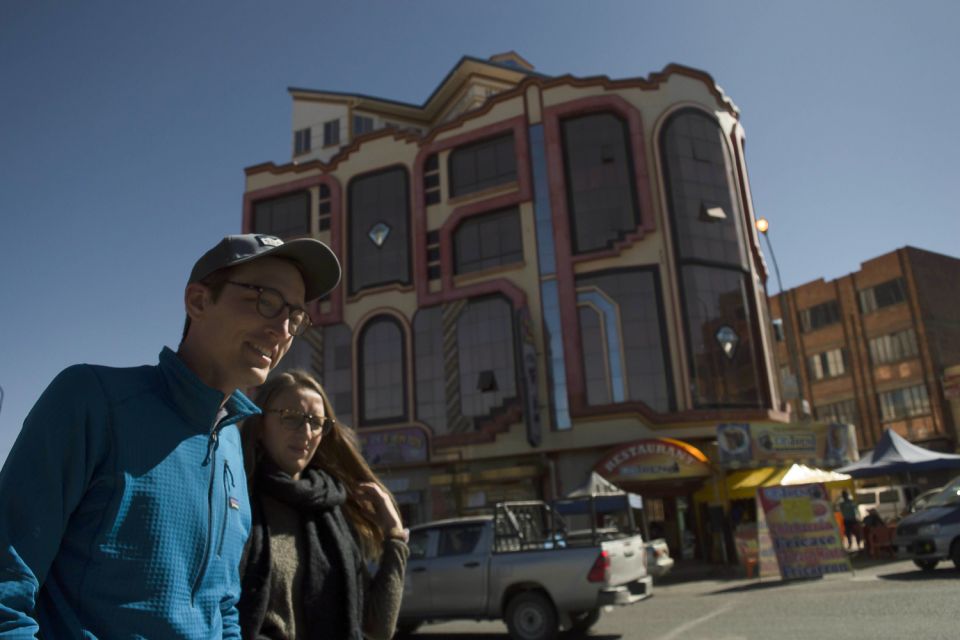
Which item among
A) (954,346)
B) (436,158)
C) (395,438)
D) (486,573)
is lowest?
(486,573)

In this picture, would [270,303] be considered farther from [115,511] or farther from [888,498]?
[888,498]

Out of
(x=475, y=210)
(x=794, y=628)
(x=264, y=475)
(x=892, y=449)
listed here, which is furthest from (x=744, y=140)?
(x=264, y=475)

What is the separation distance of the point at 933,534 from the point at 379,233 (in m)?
21.8

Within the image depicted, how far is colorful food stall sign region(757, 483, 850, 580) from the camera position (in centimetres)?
1409

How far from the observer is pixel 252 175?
3212 centimetres

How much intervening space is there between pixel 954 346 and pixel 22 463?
44256mm

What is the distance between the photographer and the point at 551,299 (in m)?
25.1

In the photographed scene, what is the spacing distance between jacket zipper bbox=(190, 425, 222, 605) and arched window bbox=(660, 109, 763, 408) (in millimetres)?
22627

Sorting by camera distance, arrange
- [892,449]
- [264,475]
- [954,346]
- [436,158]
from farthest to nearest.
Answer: [954,346], [436,158], [892,449], [264,475]

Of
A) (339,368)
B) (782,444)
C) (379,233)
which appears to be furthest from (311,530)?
(379,233)

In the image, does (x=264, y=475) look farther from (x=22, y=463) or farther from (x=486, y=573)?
(x=486, y=573)

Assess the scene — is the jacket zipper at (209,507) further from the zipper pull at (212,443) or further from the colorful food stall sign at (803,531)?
the colorful food stall sign at (803,531)

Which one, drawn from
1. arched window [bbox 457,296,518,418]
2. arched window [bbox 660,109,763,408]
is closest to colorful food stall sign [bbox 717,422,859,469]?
arched window [bbox 660,109,763,408]

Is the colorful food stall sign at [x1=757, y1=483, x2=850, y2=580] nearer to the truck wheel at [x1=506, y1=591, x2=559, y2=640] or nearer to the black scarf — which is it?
the truck wheel at [x1=506, y1=591, x2=559, y2=640]
